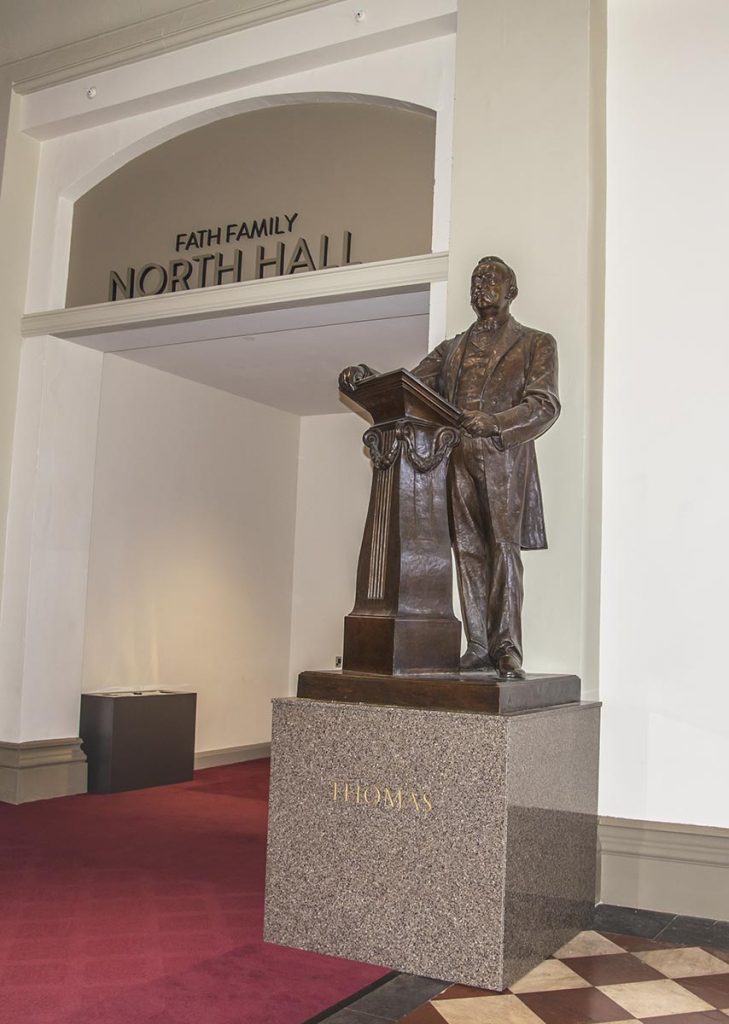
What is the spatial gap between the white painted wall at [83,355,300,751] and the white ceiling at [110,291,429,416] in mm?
307

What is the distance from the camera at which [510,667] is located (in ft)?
12.0

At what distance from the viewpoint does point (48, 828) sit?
5.40 meters

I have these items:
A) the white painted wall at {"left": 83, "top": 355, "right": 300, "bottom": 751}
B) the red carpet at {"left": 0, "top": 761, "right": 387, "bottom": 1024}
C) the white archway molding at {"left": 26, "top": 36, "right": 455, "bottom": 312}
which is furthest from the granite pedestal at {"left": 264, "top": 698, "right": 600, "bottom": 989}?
the white painted wall at {"left": 83, "top": 355, "right": 300, "bottom": 751}

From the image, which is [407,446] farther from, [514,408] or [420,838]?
[420,838]

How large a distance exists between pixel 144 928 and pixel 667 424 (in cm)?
286

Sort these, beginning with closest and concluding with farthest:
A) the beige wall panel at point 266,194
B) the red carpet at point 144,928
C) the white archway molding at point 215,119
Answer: the red carpet at point 144,928
the white archway molding at point 215,119
the beige wall panel at point 266,194

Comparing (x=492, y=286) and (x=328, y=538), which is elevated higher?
(x=492, y=286)

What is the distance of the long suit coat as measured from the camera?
3736 millimetres

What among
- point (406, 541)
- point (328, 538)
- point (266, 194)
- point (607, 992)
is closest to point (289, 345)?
point (266, 194)

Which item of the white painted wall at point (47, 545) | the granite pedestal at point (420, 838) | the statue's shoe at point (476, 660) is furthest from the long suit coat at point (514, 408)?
the white painted wall at point (47, 545)

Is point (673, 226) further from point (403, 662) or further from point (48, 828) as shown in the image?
point (48, 828)

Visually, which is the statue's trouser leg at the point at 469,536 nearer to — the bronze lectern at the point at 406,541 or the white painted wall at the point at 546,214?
the bronze lectern at the point at 406,541

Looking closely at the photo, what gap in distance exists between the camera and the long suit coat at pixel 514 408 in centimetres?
374

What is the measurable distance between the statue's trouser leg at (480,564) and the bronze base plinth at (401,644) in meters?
0.30
